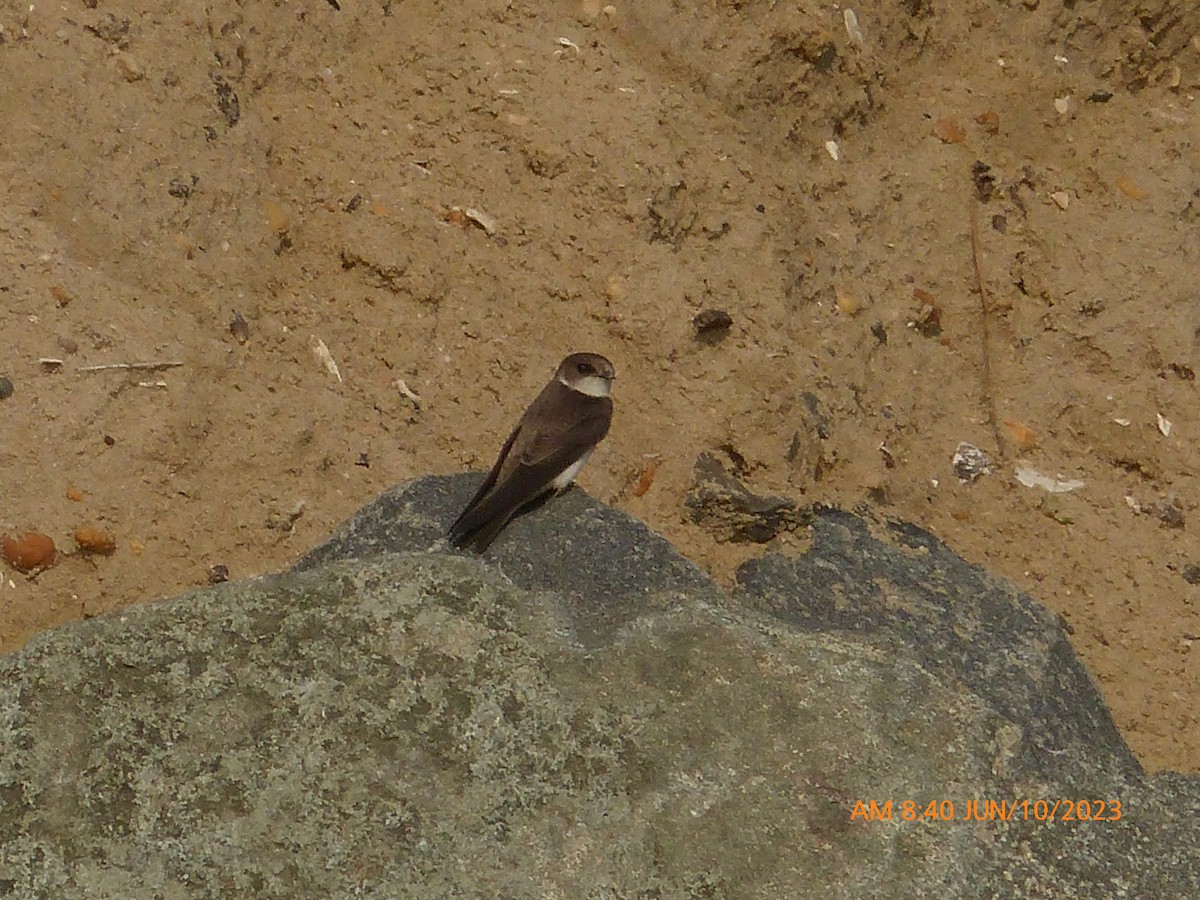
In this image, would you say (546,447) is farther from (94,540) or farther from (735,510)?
(94,540)

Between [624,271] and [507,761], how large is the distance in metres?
2.11

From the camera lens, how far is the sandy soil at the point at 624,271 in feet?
10.7

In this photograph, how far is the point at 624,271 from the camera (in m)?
4.05

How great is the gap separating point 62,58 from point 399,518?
167 cm

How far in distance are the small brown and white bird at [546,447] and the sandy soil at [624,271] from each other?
0.22 meters

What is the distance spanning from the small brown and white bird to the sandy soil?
0.73ft

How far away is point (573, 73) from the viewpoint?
4.24m

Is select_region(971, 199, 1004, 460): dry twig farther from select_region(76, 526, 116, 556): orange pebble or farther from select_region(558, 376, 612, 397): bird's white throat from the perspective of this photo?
select_region(76, 526, 116, 556): orange pebble

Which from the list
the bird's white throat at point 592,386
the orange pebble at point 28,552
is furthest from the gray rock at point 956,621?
the orange pebble at point 28,552

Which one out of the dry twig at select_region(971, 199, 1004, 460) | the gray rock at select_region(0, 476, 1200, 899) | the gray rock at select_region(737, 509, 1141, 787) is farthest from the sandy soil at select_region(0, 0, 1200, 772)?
the gray rock at select_region(0, 476, 1200, 899)

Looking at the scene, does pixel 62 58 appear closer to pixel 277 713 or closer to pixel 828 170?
pixel 277 713

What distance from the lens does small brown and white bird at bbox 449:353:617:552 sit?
296 cm

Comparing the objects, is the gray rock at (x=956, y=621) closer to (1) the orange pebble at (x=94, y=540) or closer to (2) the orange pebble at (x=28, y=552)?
(1) the orange pebble at (x=94, y=540)

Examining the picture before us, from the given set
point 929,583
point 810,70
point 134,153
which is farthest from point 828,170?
point 134,153
